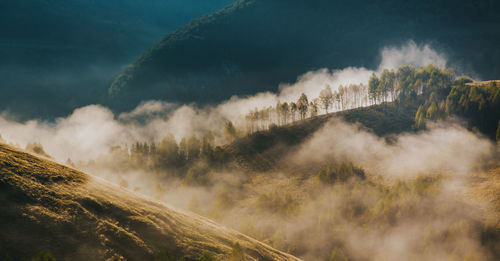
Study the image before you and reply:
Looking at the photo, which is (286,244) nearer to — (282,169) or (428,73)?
(282,169)

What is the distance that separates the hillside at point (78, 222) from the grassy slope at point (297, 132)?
315 feet

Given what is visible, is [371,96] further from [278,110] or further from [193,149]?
[193,149]

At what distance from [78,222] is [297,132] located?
141 metres

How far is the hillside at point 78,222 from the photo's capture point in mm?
31328

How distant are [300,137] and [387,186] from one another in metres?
64.2

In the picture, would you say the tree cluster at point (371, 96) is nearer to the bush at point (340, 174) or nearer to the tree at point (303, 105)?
the tree at point (303, 105)

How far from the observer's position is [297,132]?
163750 millimetres

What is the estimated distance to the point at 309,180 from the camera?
12300 centimetres

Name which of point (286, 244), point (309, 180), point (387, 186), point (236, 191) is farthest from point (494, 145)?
point (236, 191)

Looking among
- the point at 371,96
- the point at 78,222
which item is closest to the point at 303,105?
the point at 371,96

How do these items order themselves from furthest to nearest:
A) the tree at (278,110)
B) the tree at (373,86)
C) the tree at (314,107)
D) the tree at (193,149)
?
the tree at (373,86) < the tree at (314,107) < the tree at (278,110) < the tree at (193,149)

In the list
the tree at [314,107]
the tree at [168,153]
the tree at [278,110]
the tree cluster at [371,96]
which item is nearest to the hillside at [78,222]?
the tree at [168,153]

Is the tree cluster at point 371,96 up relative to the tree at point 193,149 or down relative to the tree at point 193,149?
up

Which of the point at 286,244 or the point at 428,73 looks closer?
the point at 286,244
